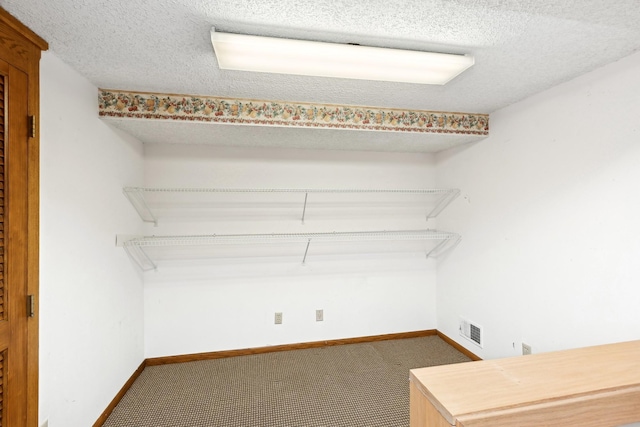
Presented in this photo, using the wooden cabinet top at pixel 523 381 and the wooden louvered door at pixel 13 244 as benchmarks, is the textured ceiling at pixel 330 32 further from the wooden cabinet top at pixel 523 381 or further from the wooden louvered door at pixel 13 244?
the wooden cabinet top at pixel 523 381

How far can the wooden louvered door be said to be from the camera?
1163mm

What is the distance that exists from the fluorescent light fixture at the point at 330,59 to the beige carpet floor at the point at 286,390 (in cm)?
209

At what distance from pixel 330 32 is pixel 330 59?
0.12 meters

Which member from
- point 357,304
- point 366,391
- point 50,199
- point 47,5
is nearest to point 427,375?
point 366,391

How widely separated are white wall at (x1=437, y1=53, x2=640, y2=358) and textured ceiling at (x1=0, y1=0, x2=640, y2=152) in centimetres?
25

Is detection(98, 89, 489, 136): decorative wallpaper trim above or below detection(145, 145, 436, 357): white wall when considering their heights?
above

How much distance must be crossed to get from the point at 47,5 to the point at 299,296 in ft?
8.32

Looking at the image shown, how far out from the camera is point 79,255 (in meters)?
1.64

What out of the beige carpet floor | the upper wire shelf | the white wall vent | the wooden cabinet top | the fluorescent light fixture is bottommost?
the beige carpet floor

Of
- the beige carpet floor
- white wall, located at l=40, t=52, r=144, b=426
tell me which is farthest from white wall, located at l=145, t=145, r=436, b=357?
white wall, located at l=40, t=52, r=144, b=426

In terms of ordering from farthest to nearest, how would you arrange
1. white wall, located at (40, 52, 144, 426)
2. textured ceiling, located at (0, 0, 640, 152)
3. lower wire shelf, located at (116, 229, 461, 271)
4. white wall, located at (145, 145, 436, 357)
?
white wall, located at (145, 145, 436, 357) < lower wire shelf, located at (116, 229, 461, 271) < white wall, located at (40, 52, 144, 426) < textured ceiling, located at (0, 0, 640, 152)

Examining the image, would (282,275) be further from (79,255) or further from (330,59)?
(330,59)

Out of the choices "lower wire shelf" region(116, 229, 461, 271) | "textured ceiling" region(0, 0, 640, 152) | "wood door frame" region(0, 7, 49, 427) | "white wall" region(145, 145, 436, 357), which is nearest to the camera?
"textured ceiling" region(0, 0, 640, 152)

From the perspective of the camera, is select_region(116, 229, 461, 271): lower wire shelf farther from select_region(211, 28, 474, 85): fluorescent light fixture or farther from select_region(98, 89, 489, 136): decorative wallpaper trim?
select_region(211, 28, 474, 85): fluorescent light fixture
